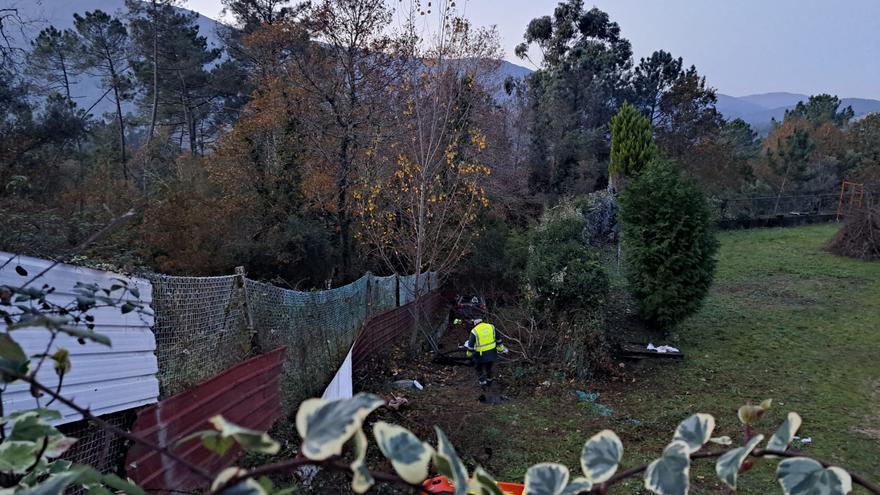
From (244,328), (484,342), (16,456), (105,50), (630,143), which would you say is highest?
(105,50)

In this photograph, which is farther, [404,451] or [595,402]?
[595,402]

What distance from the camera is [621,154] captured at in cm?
1817

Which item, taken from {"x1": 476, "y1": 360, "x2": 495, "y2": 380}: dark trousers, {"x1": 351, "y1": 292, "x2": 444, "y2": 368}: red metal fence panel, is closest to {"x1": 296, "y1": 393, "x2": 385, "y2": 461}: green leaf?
{"x1": 351, "y1": 292, "x2": 444, "y2": 368}: red metal fence panel

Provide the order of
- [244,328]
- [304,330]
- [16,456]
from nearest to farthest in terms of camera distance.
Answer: [16,456] < [244,328] < [304,330]

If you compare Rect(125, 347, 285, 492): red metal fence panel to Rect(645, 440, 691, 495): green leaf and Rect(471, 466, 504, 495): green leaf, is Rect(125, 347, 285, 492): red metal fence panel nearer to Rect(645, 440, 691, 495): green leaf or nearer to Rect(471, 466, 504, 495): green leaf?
Rect(471, 466, 504, 495): green leaf

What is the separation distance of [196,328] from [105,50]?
26.7 meters

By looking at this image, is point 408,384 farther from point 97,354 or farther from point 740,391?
point 97,354

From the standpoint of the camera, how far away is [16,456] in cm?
85

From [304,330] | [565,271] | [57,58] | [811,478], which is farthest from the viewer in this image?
[57,58]

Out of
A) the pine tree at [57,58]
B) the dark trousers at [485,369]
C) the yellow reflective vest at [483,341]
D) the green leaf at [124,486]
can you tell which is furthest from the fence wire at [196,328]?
the pine tree at [57,58]

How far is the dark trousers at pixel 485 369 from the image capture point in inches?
311

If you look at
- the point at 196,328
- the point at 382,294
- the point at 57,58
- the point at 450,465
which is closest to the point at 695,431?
the point at 450,465

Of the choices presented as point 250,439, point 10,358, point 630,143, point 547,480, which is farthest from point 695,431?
point 630,143

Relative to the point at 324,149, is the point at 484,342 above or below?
below
